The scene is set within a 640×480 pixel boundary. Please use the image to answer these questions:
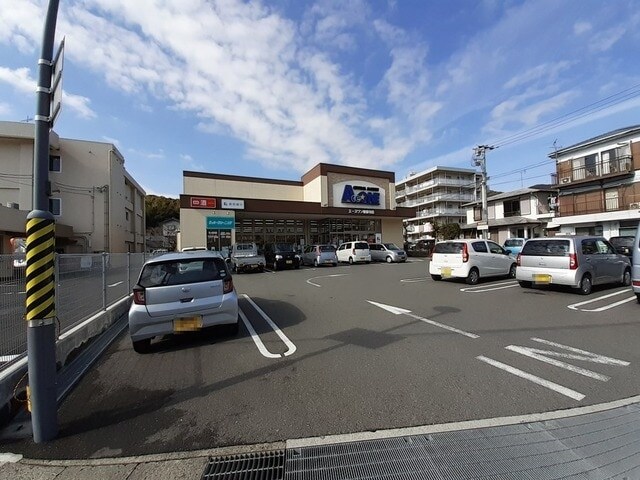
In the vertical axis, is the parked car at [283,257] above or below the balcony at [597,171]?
below

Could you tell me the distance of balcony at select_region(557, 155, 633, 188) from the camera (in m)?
24.0

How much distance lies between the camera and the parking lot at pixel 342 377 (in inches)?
118

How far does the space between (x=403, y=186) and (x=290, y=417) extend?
67579mm

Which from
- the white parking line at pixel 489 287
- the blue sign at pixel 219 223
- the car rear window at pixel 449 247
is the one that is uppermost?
the blue sign at pixel 219 223

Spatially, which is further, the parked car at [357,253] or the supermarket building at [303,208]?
the supermarket building at [303,208]

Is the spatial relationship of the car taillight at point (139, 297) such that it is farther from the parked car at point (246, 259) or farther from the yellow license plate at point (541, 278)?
the parked car at point (246, 259)

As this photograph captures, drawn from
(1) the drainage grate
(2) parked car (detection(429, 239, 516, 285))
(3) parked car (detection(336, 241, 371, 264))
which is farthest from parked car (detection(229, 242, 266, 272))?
(1) the drainage grate

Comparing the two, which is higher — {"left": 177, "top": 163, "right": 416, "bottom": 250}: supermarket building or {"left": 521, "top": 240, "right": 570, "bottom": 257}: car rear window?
{"left": 177, "top": 163, "right": 416, "bottom": 250}: supermarket building

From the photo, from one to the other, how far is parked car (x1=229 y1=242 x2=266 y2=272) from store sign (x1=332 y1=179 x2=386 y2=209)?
40.4ft

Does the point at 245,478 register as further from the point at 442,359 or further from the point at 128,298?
the point at 128,298

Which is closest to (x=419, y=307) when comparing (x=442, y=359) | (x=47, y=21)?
(x=442, y=359)

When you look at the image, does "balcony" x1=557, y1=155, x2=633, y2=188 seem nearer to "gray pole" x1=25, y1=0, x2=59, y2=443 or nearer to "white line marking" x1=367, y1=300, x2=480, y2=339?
"white line marking" x1=367, y1=300, x2=480, y2=339

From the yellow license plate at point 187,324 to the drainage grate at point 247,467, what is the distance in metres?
2.88

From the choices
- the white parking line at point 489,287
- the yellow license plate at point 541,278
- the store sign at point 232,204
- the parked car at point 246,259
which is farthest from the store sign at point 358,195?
the yellow license plate at point 541,278
